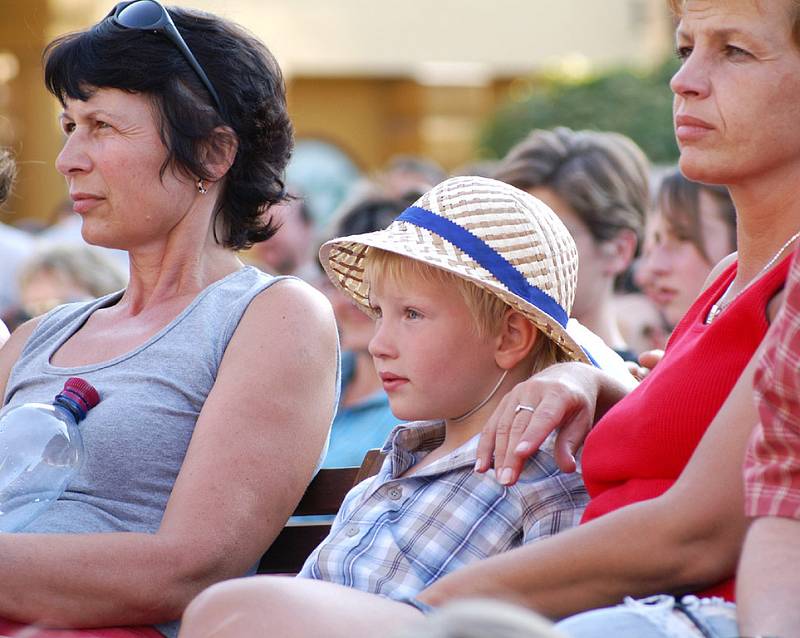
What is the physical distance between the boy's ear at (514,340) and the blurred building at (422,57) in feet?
57.8

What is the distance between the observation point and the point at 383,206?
18.4ft

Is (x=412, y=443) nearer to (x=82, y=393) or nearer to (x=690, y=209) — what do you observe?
(x=82, y=393)

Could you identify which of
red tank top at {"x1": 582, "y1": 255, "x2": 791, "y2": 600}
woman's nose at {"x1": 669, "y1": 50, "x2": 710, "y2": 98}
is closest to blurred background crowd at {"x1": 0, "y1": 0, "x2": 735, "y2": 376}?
woman's nose at {"x1": 669, "y1": 50, "x2": 710, "y2": 98}

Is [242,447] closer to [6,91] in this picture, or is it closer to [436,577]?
[436,577]

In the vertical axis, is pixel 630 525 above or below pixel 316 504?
above

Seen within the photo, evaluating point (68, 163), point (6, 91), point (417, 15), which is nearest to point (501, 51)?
point (417, 15)

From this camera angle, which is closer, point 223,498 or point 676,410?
point 676,410

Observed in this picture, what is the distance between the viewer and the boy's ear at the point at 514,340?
9.20 feet

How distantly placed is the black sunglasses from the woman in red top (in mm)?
1163

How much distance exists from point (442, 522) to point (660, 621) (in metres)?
0.70

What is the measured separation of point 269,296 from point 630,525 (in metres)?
1.19

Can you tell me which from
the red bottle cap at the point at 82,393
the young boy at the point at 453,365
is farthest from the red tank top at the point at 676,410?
the red bottle cap at the point at 82,393

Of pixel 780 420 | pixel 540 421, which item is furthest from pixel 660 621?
pixel 540 421

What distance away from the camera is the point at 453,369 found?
2.75 meters
